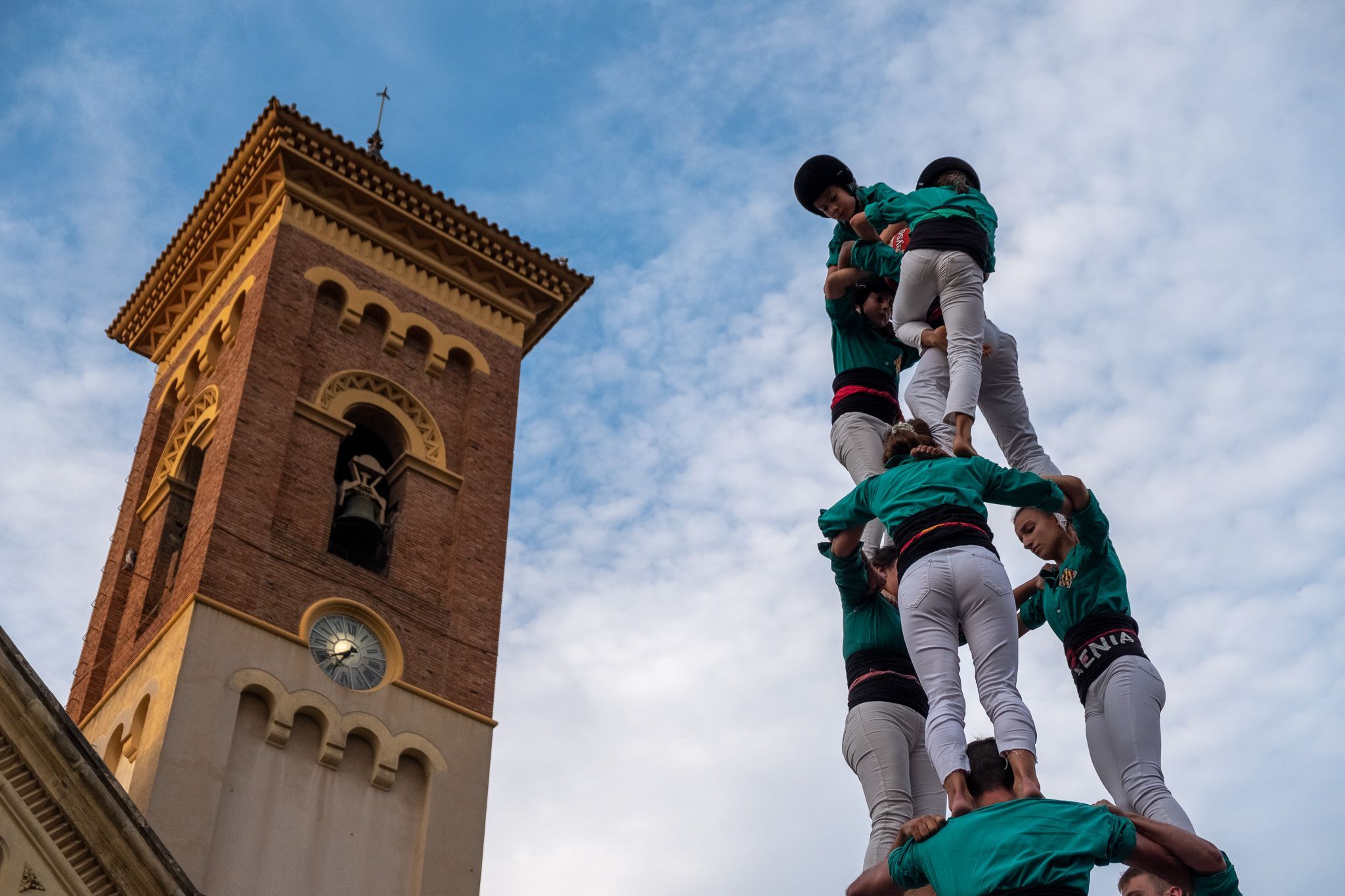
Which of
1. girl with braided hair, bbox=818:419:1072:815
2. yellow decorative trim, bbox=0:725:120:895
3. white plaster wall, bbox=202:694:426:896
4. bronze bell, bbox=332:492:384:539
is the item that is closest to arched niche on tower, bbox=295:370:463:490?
bronze bell, bbox=332:492:384:539

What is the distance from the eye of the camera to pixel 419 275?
2758 centimetres

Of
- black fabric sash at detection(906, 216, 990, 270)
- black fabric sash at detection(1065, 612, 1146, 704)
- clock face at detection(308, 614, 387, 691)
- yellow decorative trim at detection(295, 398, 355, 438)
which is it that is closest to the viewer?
black fabric sash at detection(1065, 612, 1146, 704)

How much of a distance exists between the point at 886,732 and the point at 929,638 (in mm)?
918

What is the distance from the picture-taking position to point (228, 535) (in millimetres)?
21562

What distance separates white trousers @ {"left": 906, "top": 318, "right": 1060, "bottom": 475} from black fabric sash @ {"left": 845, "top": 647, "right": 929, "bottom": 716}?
124cm

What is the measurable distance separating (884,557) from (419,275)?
20.5 m

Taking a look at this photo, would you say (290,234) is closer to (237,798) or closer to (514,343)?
(514,343)

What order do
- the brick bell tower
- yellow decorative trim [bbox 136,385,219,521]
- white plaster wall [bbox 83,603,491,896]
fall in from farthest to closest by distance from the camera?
yellow decorative trim [bbox 136,385,219,521]
the brick bell tower
white plaster wall [bbox 83,603,491,896]

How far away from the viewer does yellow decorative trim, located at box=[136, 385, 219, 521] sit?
24.6 metres

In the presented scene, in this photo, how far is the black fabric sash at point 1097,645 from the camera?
6945 mm

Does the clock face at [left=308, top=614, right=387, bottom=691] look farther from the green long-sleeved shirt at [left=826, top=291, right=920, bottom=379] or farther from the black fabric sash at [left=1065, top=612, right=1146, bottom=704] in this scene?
the black fabric sash at [left=1065, top=612, right=1146, bottom=704]

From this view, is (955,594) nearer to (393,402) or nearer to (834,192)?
(834,192)

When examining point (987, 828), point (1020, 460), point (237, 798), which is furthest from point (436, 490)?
point (987, 828)

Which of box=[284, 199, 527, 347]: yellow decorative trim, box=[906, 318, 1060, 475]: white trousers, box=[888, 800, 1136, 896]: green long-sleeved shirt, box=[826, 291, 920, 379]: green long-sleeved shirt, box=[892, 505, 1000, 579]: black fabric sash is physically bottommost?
box=[888, 800, 1136, 896]: green long-sleeved shirt
